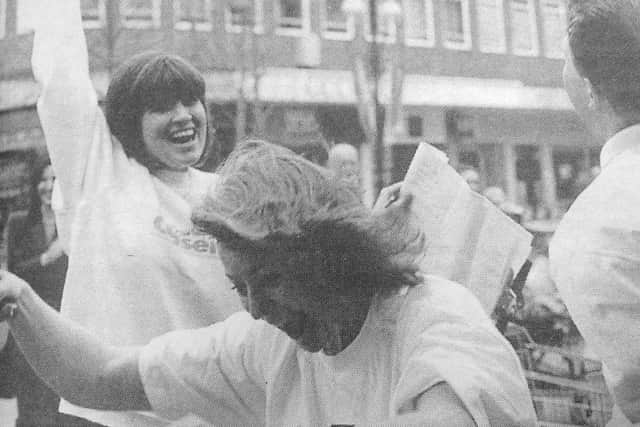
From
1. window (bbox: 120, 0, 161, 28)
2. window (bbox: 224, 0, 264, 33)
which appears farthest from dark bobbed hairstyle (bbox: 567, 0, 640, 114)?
window (bbox: 120, 0, 161, 28)

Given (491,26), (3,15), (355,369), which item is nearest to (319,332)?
(355,369)

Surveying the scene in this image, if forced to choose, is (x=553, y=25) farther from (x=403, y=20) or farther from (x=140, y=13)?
(x=140, y=13)

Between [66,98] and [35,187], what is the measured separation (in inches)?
7.1

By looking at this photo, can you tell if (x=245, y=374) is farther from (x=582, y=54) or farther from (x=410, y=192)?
(x=582, y=54)

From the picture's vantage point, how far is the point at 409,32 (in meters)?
1.15

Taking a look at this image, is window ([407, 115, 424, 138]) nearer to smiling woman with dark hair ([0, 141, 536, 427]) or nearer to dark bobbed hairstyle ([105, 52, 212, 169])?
smiling woman with dark hair ([0, 141, 536, 427])

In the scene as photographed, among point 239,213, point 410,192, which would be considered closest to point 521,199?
point 410,192

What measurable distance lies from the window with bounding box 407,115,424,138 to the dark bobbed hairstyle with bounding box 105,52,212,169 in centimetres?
30

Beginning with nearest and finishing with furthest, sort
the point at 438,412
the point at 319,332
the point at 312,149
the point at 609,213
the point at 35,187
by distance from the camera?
the point at 438,412
the point at 319,332
the point at 609,213
the point at 312,149
the point at 35,187

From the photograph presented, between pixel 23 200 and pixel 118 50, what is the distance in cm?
30

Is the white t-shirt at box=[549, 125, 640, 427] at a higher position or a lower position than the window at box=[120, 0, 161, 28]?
lower

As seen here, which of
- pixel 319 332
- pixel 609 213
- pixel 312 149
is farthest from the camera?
pixel 312 149

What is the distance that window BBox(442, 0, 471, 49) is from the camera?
45.0 inches

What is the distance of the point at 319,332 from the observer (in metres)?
0.85
